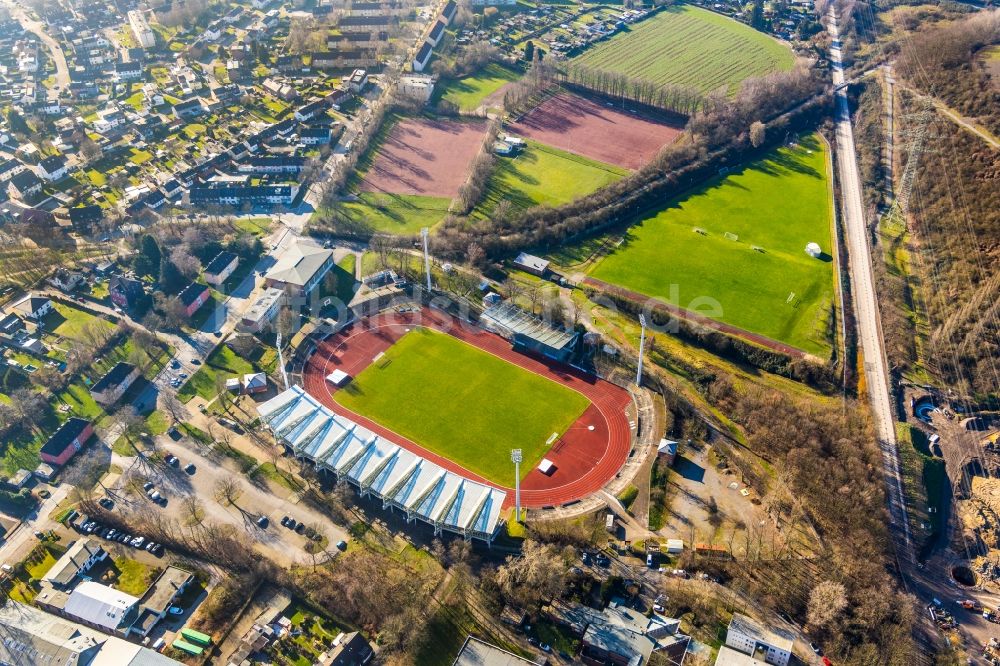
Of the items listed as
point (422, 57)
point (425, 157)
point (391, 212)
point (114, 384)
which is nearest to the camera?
point (114, 384)

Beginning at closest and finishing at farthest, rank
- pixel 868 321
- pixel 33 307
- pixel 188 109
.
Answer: pixel 33 307, pixel 868 321, pixel 188 109

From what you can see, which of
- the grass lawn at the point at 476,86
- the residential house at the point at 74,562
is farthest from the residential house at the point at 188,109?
the residential house at the point at 74,562

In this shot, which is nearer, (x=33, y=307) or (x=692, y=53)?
(x=33, y=307)

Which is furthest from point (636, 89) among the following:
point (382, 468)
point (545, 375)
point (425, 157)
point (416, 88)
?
point (382, 468)

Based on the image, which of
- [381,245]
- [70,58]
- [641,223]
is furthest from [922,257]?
[70,58]

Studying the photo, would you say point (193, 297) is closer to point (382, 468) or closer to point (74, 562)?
point (74, 562)

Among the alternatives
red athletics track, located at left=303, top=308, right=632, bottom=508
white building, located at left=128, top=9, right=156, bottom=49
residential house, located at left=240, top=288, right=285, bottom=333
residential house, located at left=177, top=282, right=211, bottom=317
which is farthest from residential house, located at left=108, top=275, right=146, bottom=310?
white building, located at left=128, top=9, right=156, bottom=49

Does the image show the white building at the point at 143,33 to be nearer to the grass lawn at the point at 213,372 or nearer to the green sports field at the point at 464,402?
the grass lawn at the point at 213,372
